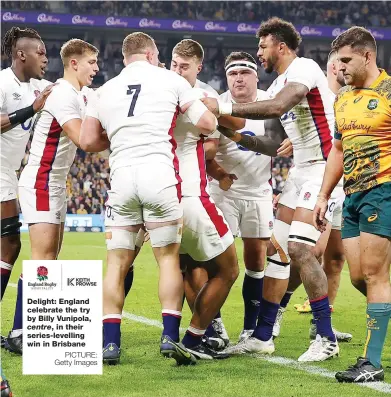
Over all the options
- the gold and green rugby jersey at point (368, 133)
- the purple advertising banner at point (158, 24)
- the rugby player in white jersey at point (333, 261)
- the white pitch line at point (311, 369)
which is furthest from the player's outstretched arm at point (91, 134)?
the purple advertising banner at point (158, 24)

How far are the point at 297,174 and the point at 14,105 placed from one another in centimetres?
242

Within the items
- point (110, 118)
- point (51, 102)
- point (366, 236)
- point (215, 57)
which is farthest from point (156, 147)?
point (215, 57)

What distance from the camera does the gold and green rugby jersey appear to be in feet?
16.9

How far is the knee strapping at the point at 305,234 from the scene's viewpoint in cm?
609

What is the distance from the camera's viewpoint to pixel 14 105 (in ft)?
21.2

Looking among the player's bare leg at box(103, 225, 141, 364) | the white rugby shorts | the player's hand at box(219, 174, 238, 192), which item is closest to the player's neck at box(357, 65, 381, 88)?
the white rugby shorts

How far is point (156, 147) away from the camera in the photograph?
18.0 ft

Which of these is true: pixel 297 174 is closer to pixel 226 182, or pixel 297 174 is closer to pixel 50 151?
pixel 226 182

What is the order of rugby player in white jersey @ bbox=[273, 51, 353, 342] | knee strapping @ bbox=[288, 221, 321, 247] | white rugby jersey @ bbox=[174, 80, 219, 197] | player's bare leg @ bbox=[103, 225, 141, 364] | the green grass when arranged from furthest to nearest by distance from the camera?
rugby player in white jersey @ bbox=[273, 51, 353, 342] < knee strapping @ bbox=[288, 221, 321, 247] < white rugby jersey @ bbox=[174, 80, 219, 197] < player's bare leg @ bbox=[103, 225, 141, 364] < the green grass

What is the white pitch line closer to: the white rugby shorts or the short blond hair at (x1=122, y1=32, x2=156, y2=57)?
the white rugby shorts

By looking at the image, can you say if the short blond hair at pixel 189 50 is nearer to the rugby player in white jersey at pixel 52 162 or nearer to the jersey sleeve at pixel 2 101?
the rugby player in white jersey at pixel 52 162

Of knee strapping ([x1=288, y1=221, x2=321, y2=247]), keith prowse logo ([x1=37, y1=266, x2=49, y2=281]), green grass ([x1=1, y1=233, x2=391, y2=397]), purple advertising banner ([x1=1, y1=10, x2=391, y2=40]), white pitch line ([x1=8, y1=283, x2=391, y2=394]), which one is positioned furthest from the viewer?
purple advertising banner ([x1=1, y1=10, x2=391, y2=40])

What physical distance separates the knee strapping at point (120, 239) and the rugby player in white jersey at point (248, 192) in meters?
1.27

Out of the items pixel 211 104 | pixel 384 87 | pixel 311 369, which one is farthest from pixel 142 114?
pixel 311 369
